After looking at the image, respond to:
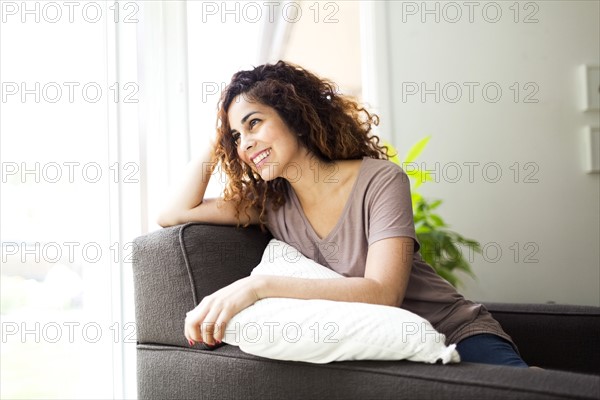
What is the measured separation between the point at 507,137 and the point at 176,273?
6.84 feet

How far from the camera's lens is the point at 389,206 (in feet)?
4.86

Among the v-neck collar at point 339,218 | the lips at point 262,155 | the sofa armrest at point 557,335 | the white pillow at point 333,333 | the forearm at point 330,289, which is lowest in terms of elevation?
the sofa armrest at point 557,335

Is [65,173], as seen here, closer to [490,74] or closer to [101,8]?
[101,8]

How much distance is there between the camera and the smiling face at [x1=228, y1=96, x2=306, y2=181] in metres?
1.63

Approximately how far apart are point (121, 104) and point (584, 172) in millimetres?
2132

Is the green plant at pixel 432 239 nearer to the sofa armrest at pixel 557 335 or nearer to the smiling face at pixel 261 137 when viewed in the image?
the sofa armrest at pixel 557 335

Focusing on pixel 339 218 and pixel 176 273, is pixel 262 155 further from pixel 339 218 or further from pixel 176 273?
pixel 176 273

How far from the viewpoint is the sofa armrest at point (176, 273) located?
4.46 feet

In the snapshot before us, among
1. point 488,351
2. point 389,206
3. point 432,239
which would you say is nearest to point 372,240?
point 389,206

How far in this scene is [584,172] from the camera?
Result: 9.91ft

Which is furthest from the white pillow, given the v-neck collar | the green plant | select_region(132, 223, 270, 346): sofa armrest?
the green plant

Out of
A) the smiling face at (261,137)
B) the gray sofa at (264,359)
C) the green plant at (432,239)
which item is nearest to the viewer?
the gray sofa at (264,359)

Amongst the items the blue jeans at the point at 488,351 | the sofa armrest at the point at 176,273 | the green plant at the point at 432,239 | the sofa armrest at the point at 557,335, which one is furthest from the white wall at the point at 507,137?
the sofa armrest at the point at 176,273

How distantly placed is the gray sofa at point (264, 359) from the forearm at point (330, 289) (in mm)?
137
